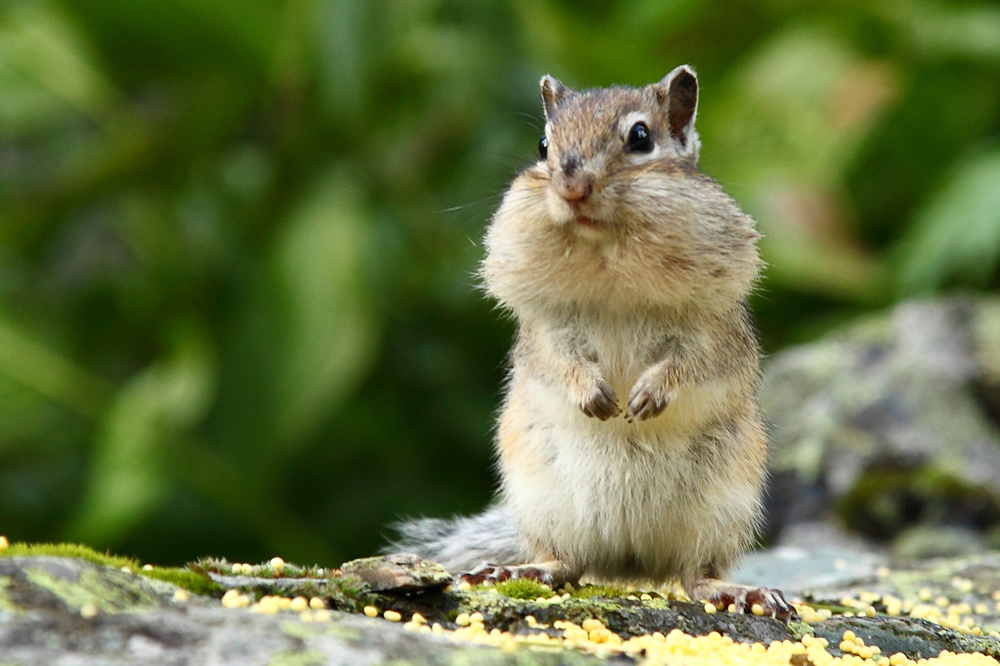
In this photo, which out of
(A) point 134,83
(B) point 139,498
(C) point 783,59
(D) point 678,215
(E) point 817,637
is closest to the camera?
(E) point 817,637

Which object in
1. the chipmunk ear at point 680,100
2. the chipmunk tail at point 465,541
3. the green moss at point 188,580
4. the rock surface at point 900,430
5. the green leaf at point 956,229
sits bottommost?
the green moss at point 188,580

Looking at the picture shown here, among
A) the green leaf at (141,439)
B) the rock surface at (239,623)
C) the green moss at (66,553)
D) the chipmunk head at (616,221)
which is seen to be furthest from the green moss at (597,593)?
the green leaf at (141,439)

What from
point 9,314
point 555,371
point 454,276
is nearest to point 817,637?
point 555,371

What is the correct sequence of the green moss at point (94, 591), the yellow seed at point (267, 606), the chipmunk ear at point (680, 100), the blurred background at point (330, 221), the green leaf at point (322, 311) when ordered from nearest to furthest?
the green moss at point (94, 591)
the yellow seed at point (267, 606)
the chipmunk ear at point (680, 100)
the green leaf at point (322, 311)
the blurred background at point (330, 221)

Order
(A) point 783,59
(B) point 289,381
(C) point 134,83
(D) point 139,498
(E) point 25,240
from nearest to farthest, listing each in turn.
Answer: (D) point 139,498 → (B) point 289,381 → (E) point 25,240 → (C) point 134,83 → (A) point 783,59

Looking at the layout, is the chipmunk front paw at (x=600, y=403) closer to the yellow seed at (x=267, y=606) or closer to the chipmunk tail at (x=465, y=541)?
the chipmunk tail at (x=465, y=541)

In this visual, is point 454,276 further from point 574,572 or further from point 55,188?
point 574,572

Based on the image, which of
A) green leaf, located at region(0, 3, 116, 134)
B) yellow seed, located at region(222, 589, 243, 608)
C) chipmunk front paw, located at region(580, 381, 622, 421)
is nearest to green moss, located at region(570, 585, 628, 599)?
chipmunk front paw, located at region(580, 381, 622, 421)
